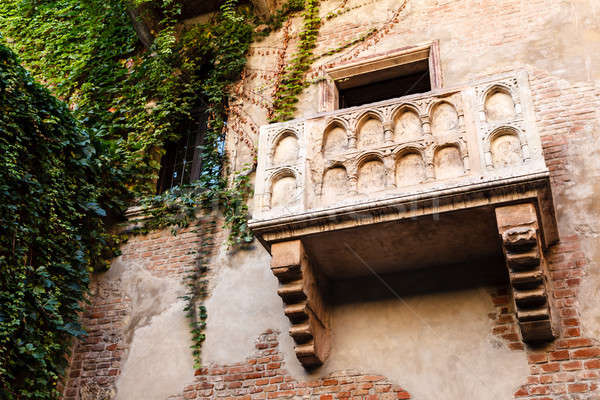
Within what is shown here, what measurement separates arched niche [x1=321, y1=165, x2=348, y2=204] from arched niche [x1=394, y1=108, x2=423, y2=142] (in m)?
0.60

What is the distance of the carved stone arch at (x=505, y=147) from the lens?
Result: 5266mm

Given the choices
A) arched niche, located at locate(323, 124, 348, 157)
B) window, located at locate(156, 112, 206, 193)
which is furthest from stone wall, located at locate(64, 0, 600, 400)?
arched niche, located at locate(323, 124, 348, 157)

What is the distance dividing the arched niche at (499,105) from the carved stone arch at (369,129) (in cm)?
96

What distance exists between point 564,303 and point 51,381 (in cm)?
487

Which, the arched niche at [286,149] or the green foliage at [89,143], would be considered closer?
the arched niche at [286,149]

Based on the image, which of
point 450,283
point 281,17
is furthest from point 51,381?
point 281,17

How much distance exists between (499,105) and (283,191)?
6.76ft

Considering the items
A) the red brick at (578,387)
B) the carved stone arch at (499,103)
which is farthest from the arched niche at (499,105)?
the red brick at (578,387)

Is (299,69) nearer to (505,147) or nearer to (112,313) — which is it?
(505,147)

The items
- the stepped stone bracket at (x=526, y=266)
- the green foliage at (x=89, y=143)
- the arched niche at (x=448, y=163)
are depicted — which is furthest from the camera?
the green foliage at (x=89, y=143)

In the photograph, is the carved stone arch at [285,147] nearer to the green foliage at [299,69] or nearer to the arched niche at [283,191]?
the arched niche at [283,191]

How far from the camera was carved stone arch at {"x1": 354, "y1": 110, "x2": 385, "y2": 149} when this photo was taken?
5980 millimetres

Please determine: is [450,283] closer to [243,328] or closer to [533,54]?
[243,328]

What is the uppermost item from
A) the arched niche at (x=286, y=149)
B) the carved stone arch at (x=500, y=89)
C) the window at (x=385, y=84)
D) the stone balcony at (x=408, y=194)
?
the window at (x=385, y=84)
